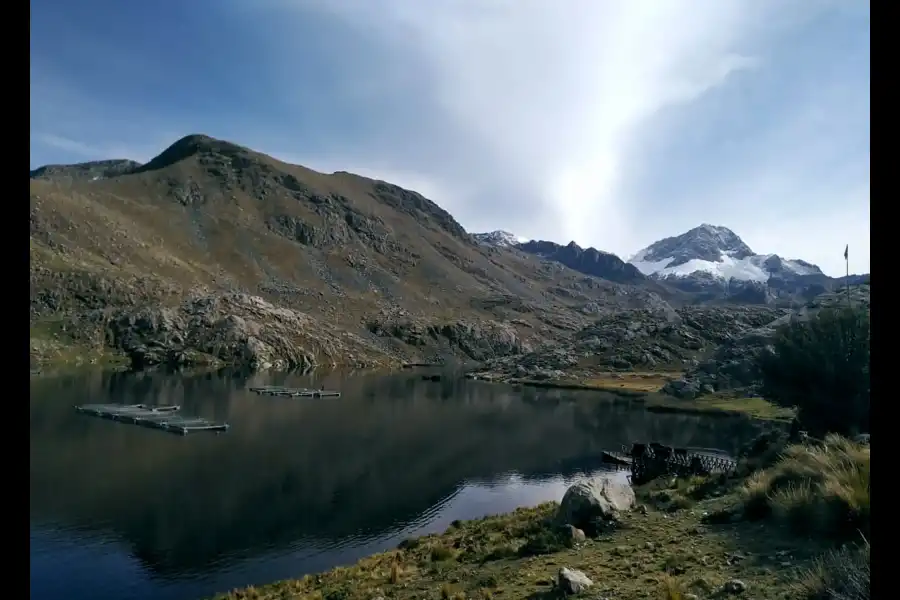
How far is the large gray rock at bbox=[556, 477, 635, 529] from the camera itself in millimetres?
18094

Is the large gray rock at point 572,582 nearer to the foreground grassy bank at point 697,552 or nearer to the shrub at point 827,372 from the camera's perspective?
the foreground grassy bank at point 697,552

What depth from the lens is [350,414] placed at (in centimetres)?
7544

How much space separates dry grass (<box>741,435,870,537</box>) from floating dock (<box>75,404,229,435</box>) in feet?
185

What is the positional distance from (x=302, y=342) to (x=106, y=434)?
98.7 metres

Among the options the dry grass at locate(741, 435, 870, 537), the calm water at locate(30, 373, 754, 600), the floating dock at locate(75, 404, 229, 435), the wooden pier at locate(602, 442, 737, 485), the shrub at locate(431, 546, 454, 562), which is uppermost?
the dry grass at locate(741, 435, 870, 537)

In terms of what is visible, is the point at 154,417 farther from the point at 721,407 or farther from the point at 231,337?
the point at 231,337

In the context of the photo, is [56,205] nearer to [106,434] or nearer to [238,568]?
[106,434]

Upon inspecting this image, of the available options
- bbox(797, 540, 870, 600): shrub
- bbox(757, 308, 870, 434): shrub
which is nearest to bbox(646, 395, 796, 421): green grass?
bbox(757, 308, 870, 434): shrub

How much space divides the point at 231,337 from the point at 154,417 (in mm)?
77543

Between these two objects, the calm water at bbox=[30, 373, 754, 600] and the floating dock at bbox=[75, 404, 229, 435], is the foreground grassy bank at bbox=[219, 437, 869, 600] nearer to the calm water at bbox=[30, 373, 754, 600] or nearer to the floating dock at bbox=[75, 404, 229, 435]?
the calm water at bbox=[30, 373, 754, 600]

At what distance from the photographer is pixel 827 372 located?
25.5m

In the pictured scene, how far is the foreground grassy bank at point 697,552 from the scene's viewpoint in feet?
33.5

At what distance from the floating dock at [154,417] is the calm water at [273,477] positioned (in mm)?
1829

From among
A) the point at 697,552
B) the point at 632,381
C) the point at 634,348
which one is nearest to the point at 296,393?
the point at 632,381
